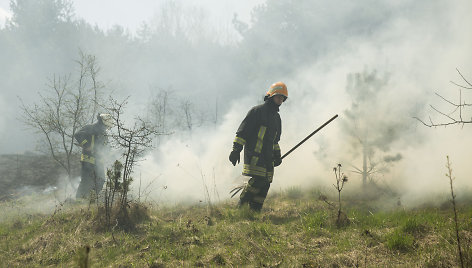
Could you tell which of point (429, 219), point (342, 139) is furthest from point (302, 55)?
point (429, 219)

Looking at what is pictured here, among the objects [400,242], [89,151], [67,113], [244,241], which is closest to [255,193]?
[244,241]

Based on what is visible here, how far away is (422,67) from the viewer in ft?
33.2

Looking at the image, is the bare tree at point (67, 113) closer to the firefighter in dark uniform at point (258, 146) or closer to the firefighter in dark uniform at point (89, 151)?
the firefighter in dark uniform at point (89, 151)

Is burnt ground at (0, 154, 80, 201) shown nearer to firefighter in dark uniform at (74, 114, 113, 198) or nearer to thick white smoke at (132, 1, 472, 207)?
firefighter in dark uniform at (74, 114, 113, 198)

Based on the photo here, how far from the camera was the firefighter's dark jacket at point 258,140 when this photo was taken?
5.14 m

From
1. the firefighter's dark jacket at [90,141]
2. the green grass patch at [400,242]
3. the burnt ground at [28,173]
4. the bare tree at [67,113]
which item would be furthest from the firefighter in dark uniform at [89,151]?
the green grass patch at [400,242]

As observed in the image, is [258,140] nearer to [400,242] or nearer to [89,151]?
[400,242]

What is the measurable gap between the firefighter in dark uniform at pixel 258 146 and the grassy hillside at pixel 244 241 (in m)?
0.46

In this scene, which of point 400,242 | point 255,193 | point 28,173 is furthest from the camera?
point 28,173

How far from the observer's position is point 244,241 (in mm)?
3512

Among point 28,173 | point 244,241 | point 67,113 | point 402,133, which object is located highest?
point 67,113

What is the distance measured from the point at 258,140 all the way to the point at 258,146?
0.11m

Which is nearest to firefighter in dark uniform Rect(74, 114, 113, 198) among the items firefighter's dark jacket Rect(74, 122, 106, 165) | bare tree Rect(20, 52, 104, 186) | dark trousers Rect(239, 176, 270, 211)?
firefighter's dark jacket Rect(74, 122, 106, 165)

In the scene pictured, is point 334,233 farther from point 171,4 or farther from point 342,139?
point 171,4
